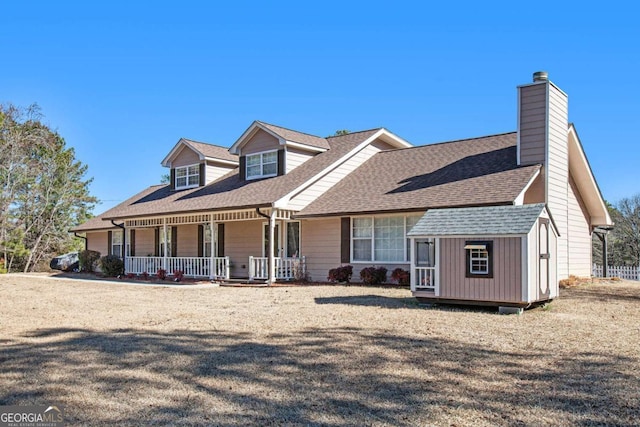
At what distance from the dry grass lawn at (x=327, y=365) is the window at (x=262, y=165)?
10.6 metres

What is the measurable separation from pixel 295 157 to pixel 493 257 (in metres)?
12.2

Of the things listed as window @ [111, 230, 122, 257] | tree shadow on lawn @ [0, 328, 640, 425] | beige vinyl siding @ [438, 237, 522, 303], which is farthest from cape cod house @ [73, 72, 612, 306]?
tree shadow on lawn @ [0, 328, 640, 425]

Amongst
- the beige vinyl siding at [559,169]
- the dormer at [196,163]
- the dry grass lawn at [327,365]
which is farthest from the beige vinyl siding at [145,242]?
the beige vinyl siding at [559,169]

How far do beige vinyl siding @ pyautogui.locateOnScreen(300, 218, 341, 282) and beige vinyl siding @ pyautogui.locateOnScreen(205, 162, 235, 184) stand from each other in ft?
22.3

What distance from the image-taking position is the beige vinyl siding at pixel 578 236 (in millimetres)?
19058

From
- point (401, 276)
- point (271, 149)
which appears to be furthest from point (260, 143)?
point (401, 276)

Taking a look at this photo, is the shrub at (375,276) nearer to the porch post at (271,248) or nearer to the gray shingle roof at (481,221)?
the porch post at (271,248)

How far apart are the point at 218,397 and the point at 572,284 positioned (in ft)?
47.5

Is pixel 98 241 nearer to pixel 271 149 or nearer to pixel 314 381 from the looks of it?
pixel 271 149

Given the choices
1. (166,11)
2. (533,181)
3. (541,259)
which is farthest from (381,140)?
(541,259)

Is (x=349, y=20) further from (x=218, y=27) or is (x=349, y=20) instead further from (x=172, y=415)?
(x=172, y=415)

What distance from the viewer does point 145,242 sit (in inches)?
1053

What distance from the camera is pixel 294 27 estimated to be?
16797mm

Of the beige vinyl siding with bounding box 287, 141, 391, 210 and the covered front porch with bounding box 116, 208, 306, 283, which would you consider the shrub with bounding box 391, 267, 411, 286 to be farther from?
the beige vinyl siding with bounding box 287, 141, 391, 210
